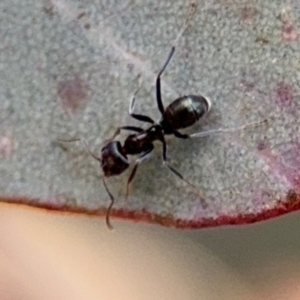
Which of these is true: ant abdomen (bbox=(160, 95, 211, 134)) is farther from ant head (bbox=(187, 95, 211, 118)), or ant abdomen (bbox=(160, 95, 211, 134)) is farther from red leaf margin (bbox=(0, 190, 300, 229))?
red leaf margin (bbox=(0, 190, 300, 229))

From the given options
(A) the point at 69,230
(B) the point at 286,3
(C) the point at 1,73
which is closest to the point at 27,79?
(C) the point at 1,73

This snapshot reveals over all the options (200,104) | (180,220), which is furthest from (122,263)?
(200,104)

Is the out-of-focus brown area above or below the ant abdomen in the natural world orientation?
below

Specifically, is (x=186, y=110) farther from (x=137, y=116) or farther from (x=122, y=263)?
(x=122, y=263)

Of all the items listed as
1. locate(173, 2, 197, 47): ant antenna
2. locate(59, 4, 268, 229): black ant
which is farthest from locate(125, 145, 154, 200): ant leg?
locate(173, 2, 197, 47): ant antenna

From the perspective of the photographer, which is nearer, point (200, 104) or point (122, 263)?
point (200, 104)

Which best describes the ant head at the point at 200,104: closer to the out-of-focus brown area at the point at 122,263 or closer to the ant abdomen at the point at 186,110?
the ant abdomen at the point at 186,110

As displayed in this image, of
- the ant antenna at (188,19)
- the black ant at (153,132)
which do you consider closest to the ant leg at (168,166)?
the black ant at (153,132)

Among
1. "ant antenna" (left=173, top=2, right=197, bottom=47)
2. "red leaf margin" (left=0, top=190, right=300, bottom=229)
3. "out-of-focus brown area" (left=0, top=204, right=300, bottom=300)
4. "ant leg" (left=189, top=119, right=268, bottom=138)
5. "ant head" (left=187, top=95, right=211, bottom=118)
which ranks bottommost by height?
"out-of-focus brown area" (left=0, top=204, right=300, bottom=300)
